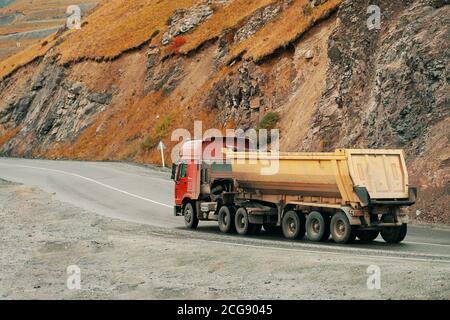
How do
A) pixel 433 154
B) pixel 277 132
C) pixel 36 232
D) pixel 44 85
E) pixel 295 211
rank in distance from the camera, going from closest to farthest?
pixel 295 211
pixel 36 232
pixel 433 154
pixel 277 132
pixel 44 85

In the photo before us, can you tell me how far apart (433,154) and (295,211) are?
8810 mm

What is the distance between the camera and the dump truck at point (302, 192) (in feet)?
66.6

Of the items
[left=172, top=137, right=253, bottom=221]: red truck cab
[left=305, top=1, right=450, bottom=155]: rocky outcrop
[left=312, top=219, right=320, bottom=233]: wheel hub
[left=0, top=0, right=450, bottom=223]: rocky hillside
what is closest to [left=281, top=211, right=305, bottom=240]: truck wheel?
[left=312, top=219, right=320, bottom=233]: wheel hub

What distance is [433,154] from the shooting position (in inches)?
1143

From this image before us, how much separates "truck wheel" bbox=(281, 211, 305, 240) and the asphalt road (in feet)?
1.20

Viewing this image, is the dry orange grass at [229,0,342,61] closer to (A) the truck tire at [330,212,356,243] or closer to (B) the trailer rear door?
(B) the trailer rear door

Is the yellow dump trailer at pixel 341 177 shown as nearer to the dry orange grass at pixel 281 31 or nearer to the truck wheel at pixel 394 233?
the truck wheel at pixel 394 233

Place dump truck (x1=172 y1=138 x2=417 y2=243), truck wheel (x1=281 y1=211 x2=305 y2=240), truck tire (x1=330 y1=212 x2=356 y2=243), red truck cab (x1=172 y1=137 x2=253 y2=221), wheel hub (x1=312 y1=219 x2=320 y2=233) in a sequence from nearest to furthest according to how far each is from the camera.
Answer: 1. dump truck (x1=172 y1=138 x2=417 y2=243)
2. truck tire (x1=330 y1=212 x2=356 y2=243)
3. wheel hub (x1=312 y1=219 x2=320 y2=233)
4. truck wheel (x1=281 y1=211 x2=305 y2=240)
5. red truck cab (x1=172 y1=137 x2=253 y2=221)

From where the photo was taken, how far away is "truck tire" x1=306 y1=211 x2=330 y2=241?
2114cm

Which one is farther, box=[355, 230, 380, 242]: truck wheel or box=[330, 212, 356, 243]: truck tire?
box=[355, 230, 380, 242]: truck wheel

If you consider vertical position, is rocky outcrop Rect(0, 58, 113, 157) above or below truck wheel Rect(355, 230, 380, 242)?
above

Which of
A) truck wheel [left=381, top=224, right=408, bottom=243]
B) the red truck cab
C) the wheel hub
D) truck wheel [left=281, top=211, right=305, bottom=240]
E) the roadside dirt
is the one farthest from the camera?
the red truck cab

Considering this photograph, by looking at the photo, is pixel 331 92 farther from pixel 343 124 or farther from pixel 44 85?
pixel 44 85

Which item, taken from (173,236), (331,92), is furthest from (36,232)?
(331,92)
